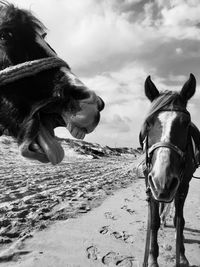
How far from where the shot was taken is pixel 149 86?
16.1ft

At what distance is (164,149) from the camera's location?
4.00 m

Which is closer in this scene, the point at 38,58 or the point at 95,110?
the point at 95,110

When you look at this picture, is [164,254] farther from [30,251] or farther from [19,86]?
[19,86]

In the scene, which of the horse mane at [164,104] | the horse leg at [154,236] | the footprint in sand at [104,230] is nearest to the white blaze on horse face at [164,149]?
the horse mane at [164,104]

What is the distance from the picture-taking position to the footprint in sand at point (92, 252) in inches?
190

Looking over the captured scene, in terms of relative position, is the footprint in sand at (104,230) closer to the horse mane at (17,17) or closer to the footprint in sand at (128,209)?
the footprint in sand at (128,209)

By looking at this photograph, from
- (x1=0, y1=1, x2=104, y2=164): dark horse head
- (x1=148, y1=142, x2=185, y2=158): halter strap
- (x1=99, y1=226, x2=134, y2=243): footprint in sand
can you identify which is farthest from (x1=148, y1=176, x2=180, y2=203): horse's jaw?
(x1=99, y1=226, x2=134, y2=243): footprint in sand

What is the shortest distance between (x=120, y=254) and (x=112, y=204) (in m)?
3.63

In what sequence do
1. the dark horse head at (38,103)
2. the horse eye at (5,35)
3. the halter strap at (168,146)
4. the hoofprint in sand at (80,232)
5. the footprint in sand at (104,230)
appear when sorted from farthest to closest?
the footprint in sand at (104,230) < the hoofprint in sand at (80,232) < the halter strap at (168,146) < the horse eye at (5,35) < the dark horse head at (38,103)

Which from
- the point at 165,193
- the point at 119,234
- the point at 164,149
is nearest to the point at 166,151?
the point at 164,149

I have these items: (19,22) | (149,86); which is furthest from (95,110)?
(149,86)

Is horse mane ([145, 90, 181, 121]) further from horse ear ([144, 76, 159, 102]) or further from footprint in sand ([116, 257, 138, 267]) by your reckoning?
footprint in sand ([116, 257, 138, 267])

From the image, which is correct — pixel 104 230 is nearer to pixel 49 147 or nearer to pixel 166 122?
pixel 166 122

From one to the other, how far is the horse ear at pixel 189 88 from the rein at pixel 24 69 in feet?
9.42
